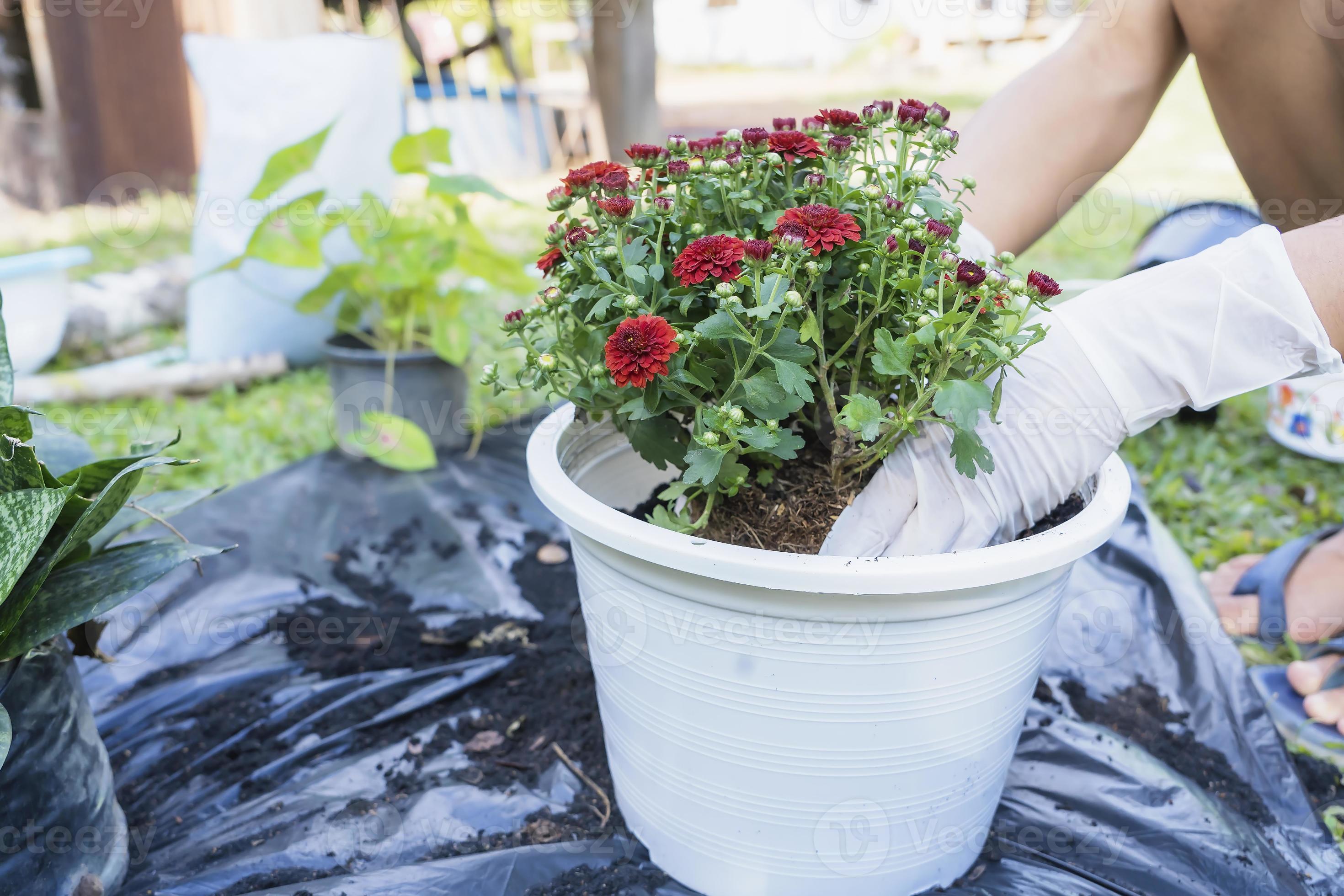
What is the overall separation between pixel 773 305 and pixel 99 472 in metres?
0.73

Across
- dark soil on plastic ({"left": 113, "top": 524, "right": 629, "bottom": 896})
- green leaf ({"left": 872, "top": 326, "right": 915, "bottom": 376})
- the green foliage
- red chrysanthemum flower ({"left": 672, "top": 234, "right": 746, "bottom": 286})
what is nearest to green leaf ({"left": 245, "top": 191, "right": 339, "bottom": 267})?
dark soil on plastic ({"left": 113, "top": 524, "right": 629, "bottom": 896})

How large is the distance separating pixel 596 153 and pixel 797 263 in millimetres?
5366

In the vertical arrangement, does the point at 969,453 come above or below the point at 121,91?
below

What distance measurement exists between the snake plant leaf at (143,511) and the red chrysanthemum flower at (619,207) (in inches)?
21.6

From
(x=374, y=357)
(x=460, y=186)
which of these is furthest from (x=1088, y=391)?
(x=374, y=357)

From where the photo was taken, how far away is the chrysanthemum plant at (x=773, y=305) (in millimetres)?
773

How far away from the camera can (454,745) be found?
1.25m

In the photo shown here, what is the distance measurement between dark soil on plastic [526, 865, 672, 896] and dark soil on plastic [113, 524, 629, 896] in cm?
7

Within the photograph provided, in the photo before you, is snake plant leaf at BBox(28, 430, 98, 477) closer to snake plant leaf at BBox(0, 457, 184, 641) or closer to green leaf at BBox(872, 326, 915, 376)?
snake plant leaf at BBox(0, 457, 184, 641)

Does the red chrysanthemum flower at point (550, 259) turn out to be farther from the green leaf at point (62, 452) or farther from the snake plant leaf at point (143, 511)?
the green leaf at point (62, 452)

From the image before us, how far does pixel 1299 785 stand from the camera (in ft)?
3.87

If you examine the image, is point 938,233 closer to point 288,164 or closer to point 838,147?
point 838,147

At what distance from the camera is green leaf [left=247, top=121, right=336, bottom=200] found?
1752 millimetres

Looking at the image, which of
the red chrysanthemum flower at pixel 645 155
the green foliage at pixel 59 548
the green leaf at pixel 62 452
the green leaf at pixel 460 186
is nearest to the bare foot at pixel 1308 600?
the red chrysanthemum flower at pixel 645 155
